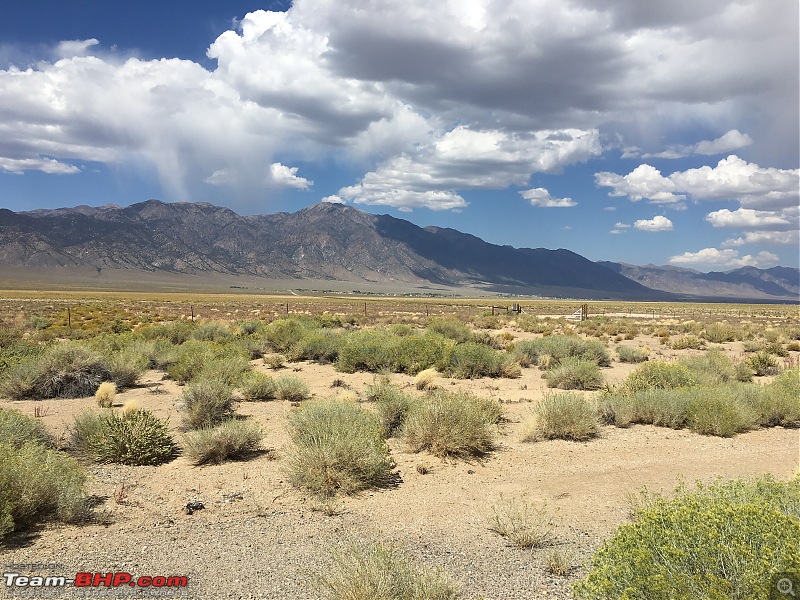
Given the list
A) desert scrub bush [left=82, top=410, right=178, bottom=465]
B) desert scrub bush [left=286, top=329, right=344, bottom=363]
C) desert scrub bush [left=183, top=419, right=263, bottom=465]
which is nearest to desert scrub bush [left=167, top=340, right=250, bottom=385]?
desert scrub bush [left=286, top=329, right=344, bottom=363]

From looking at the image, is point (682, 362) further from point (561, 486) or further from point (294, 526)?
point (294, 526)

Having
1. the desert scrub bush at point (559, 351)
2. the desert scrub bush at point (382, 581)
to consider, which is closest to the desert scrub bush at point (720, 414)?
the desert scrub bush at point (382, 581)

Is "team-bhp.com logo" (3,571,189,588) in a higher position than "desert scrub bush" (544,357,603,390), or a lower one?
lower

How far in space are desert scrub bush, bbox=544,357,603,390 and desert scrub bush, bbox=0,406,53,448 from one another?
1368cm

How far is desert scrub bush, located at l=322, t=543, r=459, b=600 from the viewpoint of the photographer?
452 centimetres

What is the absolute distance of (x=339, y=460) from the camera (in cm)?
817

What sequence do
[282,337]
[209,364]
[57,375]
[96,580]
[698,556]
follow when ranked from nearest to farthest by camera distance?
[698,556]
[96,580]
[57,375]
[209,364]
[282,337]

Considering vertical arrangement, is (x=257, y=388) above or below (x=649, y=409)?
below

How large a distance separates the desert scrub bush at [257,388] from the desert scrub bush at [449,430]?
5755mm

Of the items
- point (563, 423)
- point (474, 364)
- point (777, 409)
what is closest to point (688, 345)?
point (474, 364)

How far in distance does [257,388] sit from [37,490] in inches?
332

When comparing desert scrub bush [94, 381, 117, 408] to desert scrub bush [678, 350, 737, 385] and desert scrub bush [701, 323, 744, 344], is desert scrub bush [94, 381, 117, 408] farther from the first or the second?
desert scrub bush [701, 323, 744, 344]

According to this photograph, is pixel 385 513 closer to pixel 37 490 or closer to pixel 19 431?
pixel 37 490

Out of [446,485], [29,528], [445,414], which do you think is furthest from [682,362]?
[29,528]
